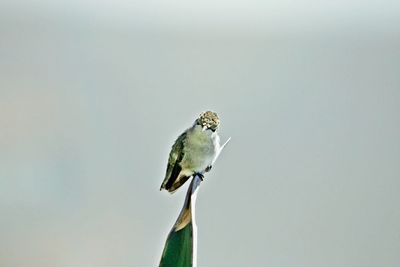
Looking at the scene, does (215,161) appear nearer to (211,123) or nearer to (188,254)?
(211,123)

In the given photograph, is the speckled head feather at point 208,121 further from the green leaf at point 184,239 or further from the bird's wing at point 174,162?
the green leaf at point 184,239

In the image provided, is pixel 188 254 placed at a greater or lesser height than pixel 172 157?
lesser

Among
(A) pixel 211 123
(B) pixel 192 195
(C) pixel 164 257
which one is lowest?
(C) pixel 164 257

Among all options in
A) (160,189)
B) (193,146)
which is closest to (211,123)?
(193,146)

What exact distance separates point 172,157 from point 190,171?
79mm

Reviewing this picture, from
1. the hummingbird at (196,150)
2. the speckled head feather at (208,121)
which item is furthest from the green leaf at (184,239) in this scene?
the speckled head feather at (208,121)

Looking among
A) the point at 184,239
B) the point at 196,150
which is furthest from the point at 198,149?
the point at 184,239

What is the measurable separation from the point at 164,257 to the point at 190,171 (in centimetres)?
31

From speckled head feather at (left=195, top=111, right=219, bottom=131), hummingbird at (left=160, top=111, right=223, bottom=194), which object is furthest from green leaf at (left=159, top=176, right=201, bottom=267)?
speckled head feather at (left=195, top=111, right=219, bottom=131)

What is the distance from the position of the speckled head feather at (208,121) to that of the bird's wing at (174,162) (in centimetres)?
7

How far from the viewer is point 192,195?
2951 mm

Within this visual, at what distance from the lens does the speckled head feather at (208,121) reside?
2877 millimetres

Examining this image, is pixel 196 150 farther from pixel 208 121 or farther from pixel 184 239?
pixel 184 239

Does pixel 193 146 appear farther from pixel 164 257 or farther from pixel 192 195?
pixel 164 257
